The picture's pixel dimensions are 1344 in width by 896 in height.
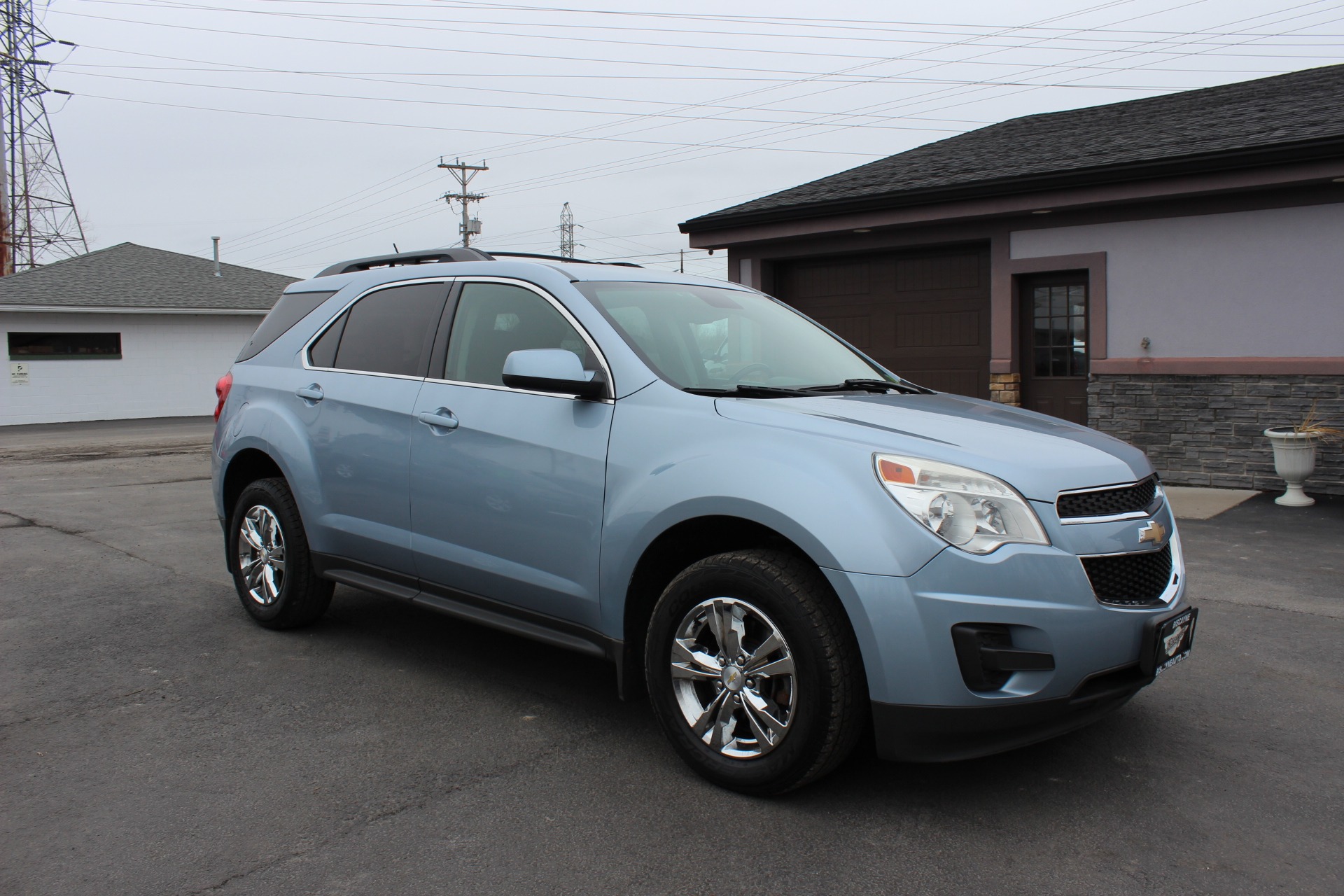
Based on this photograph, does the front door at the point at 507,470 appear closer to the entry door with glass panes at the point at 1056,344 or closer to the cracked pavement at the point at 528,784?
the cracked pavement at the point at 528,784

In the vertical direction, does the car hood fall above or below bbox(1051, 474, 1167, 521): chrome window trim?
above

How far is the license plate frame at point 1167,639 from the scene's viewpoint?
3168 mm

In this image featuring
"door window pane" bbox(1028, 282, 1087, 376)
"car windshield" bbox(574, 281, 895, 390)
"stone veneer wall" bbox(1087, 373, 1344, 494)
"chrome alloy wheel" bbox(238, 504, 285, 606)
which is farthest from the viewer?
"door window pane" bbox(1028, 282, 1087, 376)

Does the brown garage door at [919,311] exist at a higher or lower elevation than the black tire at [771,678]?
higher

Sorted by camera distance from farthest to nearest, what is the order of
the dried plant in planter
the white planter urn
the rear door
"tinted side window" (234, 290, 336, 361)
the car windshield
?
the dried plant in planter
the white planter urn
"tinted side window" (234, 290, 336, 361)
the rear door
the car windshield

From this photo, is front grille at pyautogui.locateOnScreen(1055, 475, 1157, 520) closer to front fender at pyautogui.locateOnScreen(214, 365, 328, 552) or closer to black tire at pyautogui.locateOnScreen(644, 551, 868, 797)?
black tire at pyautogui.locateOnScreen(644, 551, 868, 797)

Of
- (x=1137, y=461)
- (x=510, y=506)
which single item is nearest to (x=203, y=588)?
(x=510, y=506)

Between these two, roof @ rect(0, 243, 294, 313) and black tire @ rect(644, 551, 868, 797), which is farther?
roof @ rect(0, 243, 294, 313)

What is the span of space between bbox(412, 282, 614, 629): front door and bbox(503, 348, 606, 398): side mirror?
0.09 m

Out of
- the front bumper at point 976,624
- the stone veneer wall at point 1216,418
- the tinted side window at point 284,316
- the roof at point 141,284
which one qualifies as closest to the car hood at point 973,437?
the front bumper at point 976,624

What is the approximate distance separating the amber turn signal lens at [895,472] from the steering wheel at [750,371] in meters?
0.98

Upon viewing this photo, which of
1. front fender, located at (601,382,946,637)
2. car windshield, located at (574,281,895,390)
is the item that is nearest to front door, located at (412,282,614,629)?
front fender, located at (601,382,946,637)

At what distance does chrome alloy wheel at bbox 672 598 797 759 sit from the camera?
328 cm

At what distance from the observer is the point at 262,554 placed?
17.7ft
